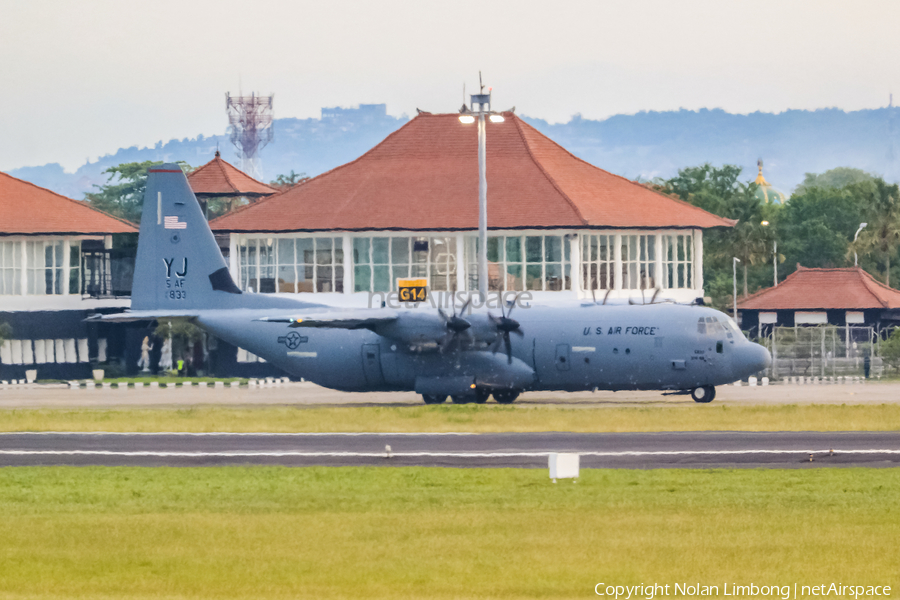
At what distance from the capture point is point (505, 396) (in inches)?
1861

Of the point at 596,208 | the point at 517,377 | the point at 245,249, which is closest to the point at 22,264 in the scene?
the point at 245,249

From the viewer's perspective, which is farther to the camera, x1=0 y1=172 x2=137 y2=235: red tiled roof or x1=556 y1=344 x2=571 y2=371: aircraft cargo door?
x1=0 y1=172 x2=137 y2=235: red tiled roof

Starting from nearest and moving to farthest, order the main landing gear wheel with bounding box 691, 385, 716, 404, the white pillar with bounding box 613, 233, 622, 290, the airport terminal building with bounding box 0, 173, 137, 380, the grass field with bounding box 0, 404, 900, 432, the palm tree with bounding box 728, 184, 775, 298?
the grass field with bounding box 0, 404, 900, 432 → the main landing gear wheel with bounding box 691, 385, 716, 404 → the airport terminal building with bounding box 0, 173, 137, 380 → the white pillar with bounding box 613, 233, 622, 290 → the palm tree with bounding box 728, 184, 775, 298

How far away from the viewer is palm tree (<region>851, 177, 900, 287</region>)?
391 ft

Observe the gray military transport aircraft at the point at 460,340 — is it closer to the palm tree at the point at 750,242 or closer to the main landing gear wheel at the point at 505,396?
the main landing gear wheel at the point at 505,396

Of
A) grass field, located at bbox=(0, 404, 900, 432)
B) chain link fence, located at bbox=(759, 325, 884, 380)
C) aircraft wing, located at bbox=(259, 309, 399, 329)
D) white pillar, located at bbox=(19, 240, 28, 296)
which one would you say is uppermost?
white pillar, located at bbox=(19, 240, 28, 296)

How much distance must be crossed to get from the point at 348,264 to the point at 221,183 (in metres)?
17.3

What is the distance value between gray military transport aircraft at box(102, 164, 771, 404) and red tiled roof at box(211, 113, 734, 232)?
2090 cm

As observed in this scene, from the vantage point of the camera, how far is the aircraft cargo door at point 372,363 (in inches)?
1837

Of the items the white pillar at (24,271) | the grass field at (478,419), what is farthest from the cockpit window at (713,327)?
the white pillar at (24,271)

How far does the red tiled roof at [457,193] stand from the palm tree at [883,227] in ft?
165

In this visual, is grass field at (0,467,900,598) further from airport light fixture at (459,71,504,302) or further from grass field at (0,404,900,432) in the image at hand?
airport light fixture at (459,71,504,302)

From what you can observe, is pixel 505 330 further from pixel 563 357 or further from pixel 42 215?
pixel 42 215

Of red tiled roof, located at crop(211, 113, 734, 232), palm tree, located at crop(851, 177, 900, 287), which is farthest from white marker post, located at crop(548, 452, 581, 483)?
palm tree, located at crop(851, 177, 900, 287)
